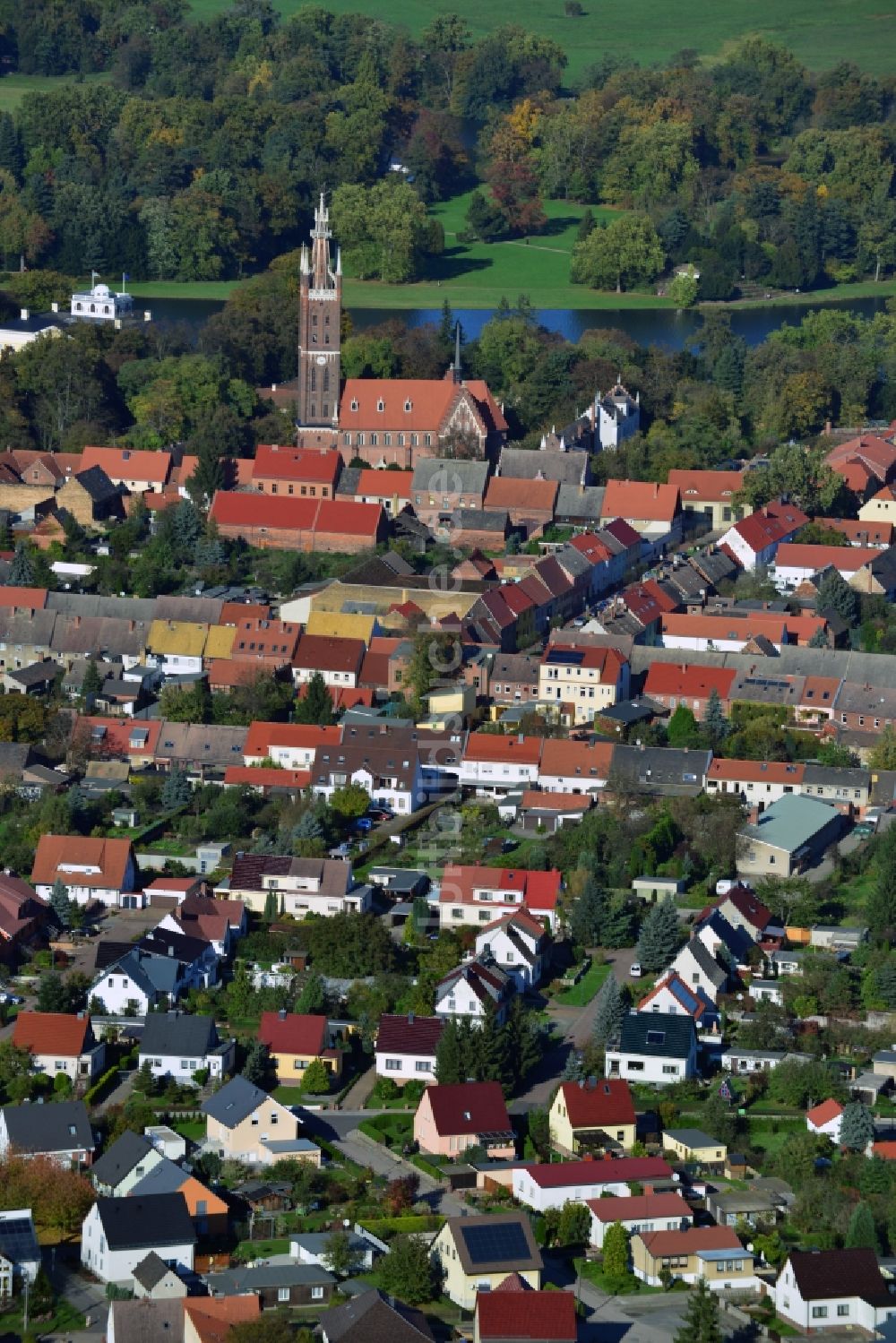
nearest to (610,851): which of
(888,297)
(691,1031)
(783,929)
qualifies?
(783,929)

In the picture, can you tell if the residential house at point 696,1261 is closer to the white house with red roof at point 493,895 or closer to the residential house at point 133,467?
the white house with red roof at point 493,895

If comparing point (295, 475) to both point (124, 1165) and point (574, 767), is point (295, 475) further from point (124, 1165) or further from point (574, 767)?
point (124, 1165)

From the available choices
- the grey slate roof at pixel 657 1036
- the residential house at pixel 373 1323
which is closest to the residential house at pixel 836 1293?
the residential house at pixel 373 1323

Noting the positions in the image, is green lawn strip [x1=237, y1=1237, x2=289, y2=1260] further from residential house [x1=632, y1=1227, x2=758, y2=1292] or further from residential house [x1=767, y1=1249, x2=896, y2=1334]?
residential house [x1=767, y1=1249, x2=896, y2=1334]

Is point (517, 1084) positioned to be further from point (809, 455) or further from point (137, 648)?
point (809, 455)

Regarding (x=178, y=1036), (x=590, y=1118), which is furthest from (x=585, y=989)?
(x=178, y=1036)
